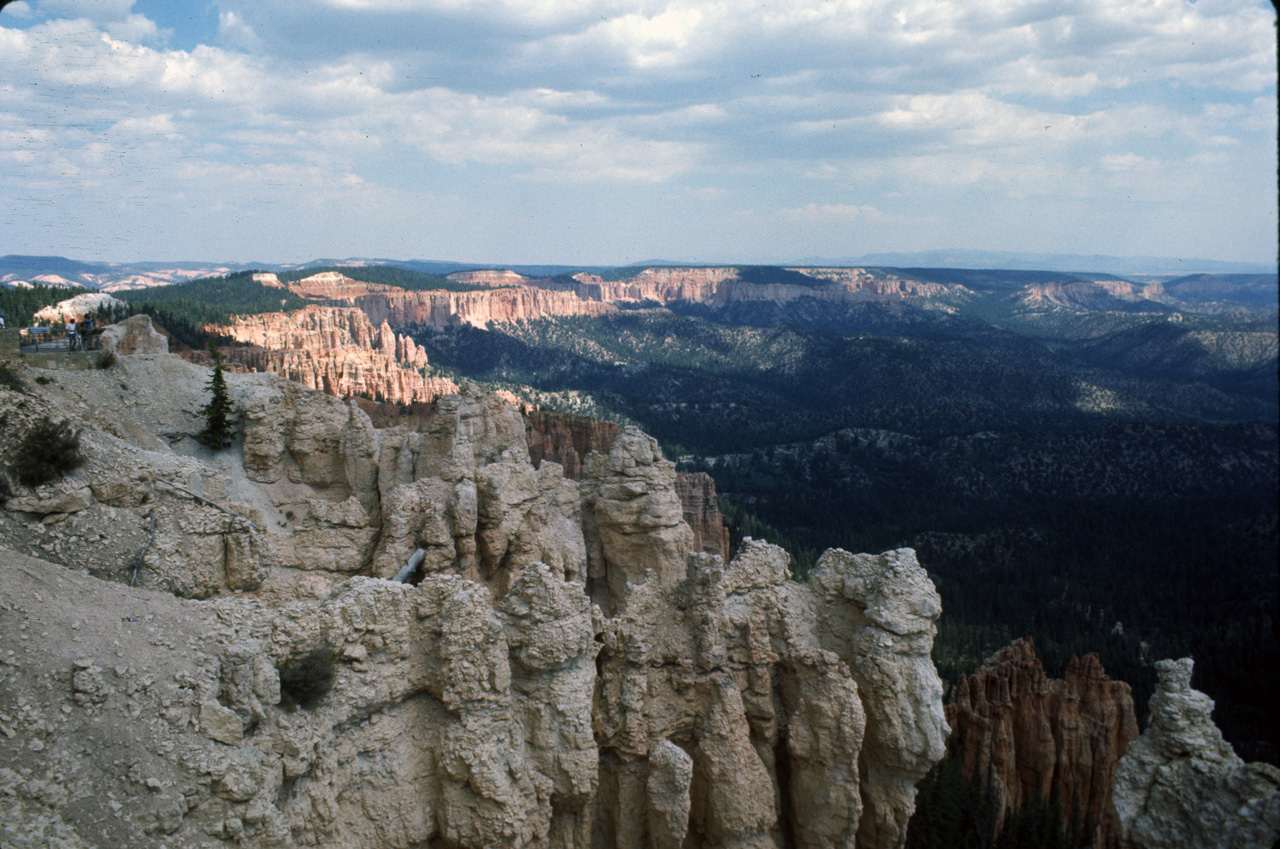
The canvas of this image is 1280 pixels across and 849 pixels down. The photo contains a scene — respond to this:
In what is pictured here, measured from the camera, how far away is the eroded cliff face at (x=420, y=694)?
8320 millimetres

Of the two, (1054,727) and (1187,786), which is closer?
(1187,786)

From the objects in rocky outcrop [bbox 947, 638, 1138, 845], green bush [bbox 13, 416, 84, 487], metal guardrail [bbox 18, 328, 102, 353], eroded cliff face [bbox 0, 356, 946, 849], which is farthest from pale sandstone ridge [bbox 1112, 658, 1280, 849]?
metal guardrail [bbox 18, 328, 102, 353]

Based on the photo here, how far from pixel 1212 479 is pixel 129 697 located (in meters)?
89.7

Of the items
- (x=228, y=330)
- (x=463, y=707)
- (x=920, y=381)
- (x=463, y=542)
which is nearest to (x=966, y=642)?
Answer: (x=463, y=542)

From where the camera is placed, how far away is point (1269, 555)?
54219mm

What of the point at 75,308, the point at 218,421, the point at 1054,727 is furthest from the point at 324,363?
the point at 1054,727

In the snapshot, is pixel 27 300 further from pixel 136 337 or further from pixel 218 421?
pixel 218 421

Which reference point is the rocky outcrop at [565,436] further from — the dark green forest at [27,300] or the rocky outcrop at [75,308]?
the dark green forest at [27,300]

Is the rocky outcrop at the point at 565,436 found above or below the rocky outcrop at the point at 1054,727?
above

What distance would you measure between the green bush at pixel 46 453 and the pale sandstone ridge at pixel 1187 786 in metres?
16.1

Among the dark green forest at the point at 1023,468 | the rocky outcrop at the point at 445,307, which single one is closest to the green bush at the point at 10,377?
the dark green forest at the point at 1023,468

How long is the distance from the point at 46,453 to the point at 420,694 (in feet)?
21.6

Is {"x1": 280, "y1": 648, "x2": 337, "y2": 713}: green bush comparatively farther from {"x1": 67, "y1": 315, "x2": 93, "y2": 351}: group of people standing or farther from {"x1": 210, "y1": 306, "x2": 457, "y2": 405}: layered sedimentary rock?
{"x1": 210, "y1": 306, "x2": 457, "y2": 405}: layered sedimentary rock

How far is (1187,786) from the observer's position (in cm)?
1039
